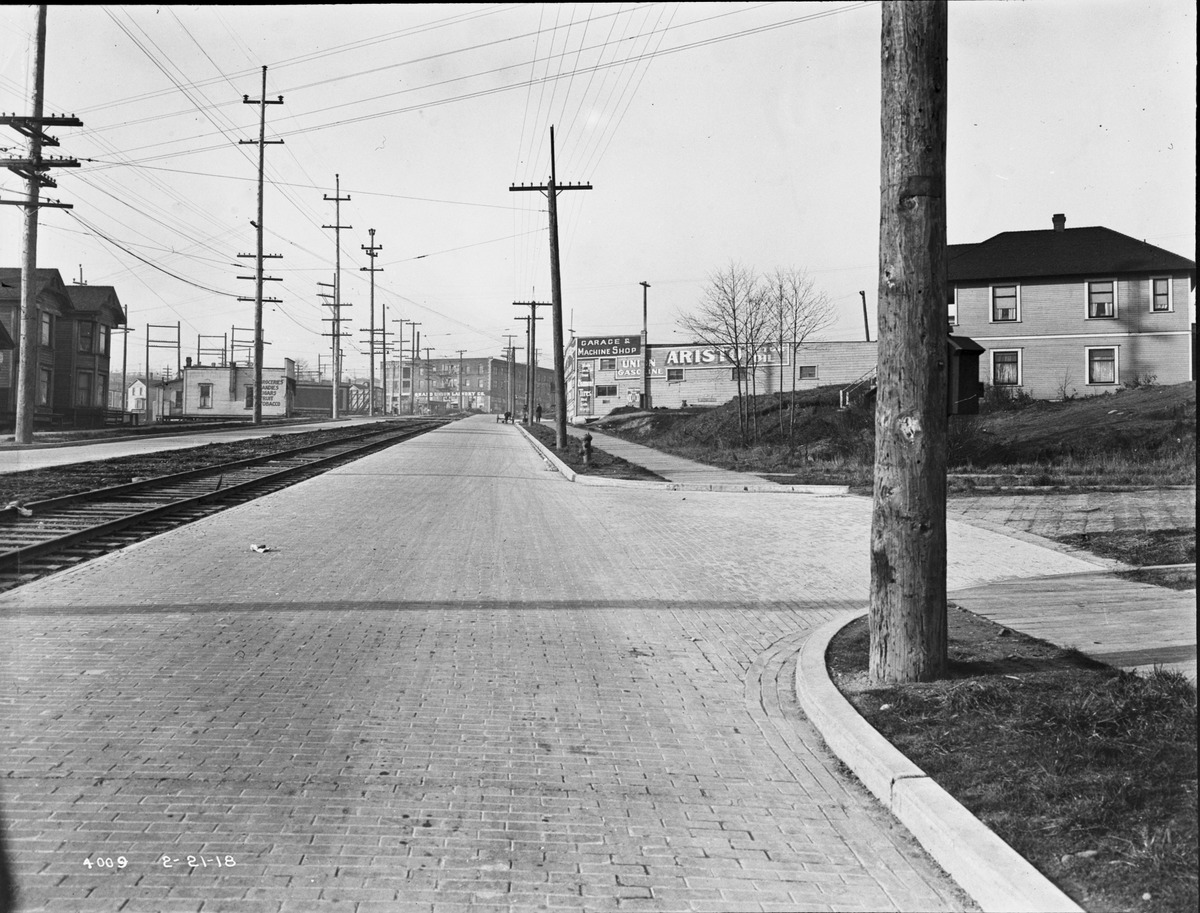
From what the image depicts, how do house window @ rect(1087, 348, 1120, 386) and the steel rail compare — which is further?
house window @ rect(1087, 348, 1120, 386)

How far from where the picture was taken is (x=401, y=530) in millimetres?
12727

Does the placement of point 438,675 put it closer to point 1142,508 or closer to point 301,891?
point 301,891

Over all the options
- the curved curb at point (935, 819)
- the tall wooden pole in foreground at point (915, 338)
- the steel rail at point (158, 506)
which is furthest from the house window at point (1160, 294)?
the curved curb at point (935, 819)

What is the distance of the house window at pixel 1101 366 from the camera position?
122 feet

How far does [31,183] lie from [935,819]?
3228cm

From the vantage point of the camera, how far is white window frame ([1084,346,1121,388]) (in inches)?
1463

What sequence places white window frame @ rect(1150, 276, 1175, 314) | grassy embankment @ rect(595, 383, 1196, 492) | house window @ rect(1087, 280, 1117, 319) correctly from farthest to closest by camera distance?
house window @ rect(1087, 280, 1117, 319) < white window frame @ rect(1150, 276, 1175, 314) < grassy embankment @ rect(595, 383, 1196, 492)

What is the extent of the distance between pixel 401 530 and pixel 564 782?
8654 millimetres

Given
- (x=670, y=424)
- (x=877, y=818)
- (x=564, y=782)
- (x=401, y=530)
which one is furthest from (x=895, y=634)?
(x=670, y=424)

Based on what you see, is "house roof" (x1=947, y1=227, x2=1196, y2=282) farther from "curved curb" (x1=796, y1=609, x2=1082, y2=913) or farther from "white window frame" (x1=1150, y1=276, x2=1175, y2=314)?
"curved curb" (x1=796, y1=609, x2=1082, y2=913)

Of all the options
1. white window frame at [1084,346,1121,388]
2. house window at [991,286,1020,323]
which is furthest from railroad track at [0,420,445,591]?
white window frame at [1084,346,1121,388]

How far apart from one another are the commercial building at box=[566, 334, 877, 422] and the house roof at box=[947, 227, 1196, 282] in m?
8.25

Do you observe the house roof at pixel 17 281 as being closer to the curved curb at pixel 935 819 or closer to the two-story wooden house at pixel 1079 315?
the two-story wooden house at pixel 1079 315

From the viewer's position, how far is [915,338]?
5605 millimetres
